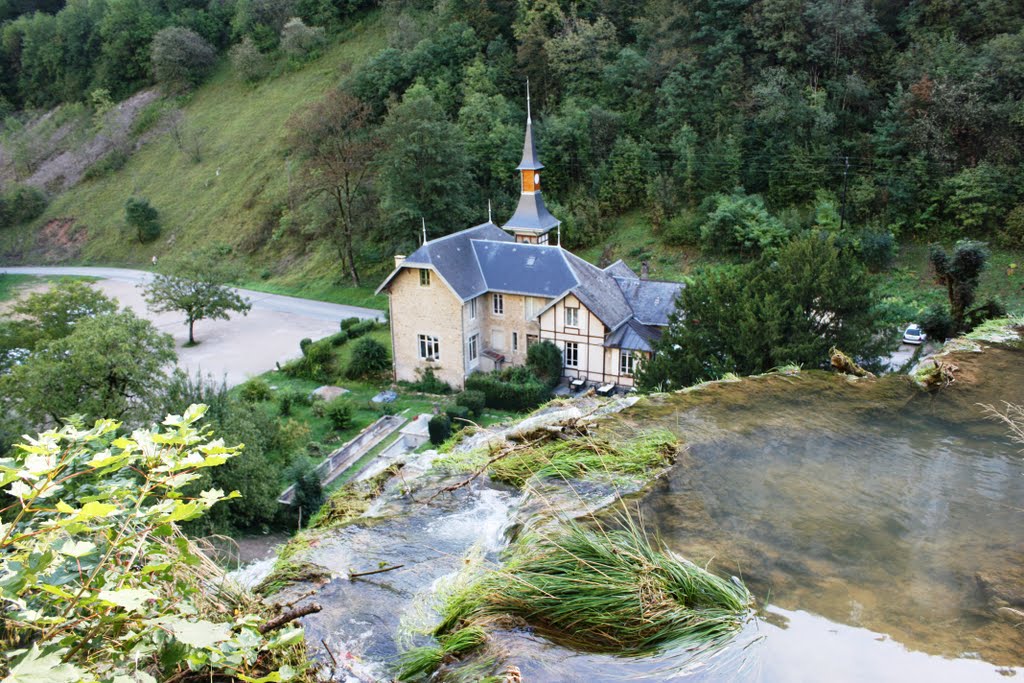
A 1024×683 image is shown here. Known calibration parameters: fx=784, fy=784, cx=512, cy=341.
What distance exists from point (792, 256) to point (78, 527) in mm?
17752

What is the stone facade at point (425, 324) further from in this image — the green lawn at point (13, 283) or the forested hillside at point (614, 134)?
the green lawn at point (13, 283)

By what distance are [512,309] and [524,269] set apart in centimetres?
165

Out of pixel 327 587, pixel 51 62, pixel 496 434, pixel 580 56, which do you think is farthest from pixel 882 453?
pixel 51 62

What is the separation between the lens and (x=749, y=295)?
60.0 ft

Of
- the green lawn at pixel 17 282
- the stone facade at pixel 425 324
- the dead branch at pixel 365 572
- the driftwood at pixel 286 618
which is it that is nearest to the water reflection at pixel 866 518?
the dead branch at pixel 365 572

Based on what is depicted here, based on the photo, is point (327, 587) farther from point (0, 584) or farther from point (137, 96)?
point (137, 96)

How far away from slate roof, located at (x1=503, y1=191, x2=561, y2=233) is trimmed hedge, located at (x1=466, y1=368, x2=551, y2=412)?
6671mm

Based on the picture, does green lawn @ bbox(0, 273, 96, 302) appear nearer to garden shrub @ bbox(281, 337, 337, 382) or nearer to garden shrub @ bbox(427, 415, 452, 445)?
garden shrub @ bbox(281, 337, 337, 382)

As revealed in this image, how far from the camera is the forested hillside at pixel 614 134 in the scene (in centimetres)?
3438

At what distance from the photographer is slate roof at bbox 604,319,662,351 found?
2770cm

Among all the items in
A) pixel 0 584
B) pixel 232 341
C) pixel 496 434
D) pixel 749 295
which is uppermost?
pixel 0 584

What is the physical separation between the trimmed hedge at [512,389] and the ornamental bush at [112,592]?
79.8 ft

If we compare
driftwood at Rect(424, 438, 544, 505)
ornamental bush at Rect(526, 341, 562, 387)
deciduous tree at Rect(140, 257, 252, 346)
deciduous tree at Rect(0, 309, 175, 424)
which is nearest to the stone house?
ornamental bush at Rect(526, 341, 562, 387)

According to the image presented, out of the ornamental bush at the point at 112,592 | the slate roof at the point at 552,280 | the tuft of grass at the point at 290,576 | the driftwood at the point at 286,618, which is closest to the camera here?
the ornamental bush at the point at 112,592
